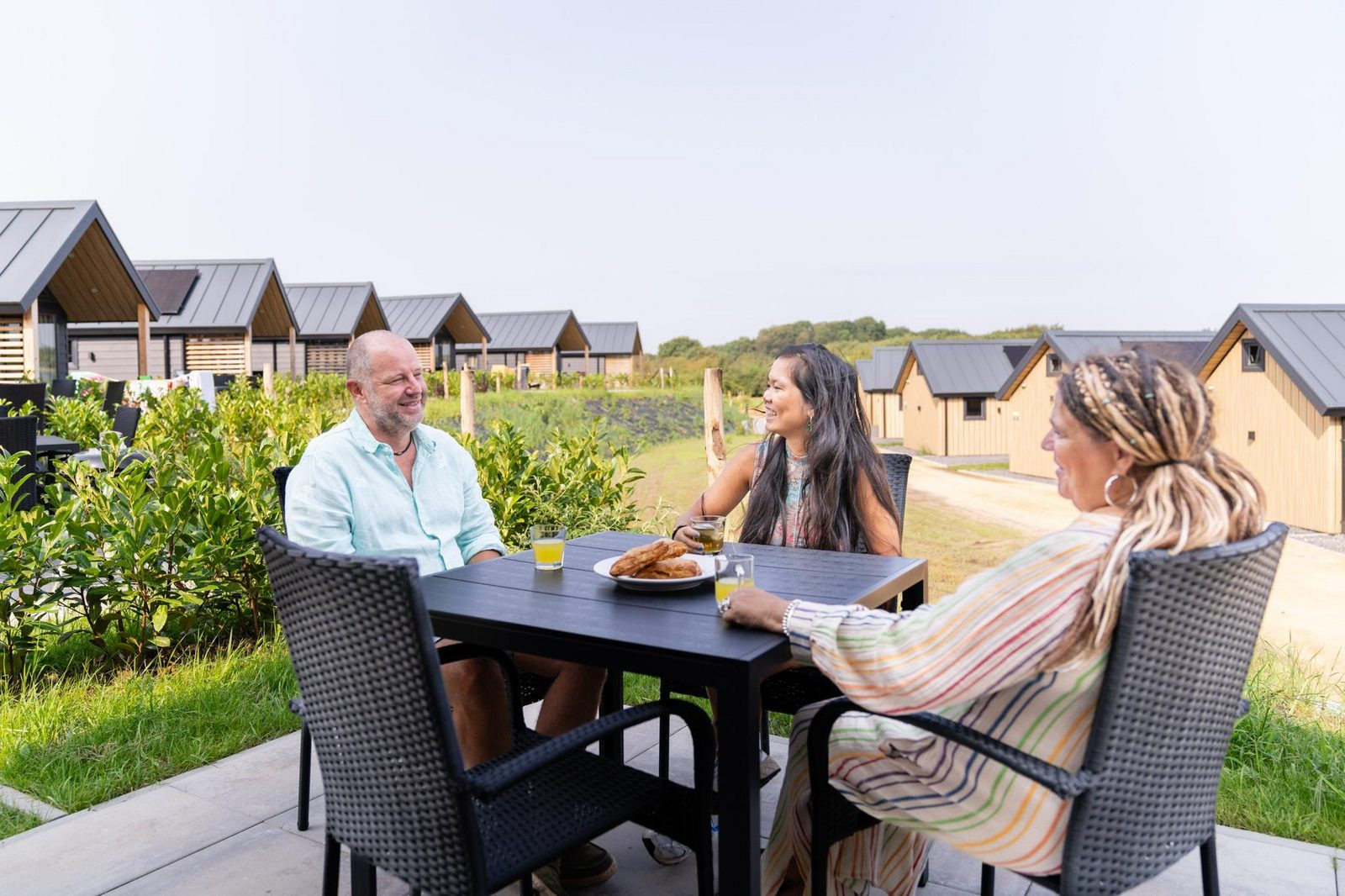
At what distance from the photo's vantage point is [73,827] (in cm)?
267

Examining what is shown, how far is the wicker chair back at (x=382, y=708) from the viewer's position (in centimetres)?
148

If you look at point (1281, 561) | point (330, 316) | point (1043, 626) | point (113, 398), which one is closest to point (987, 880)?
point (1043, 626)

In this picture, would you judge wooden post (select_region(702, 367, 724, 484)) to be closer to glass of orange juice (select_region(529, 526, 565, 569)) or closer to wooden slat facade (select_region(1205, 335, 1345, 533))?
glass of orange juice (select_region(529, 526, 565, 569))

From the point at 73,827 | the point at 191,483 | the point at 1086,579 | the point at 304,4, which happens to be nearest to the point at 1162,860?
the point at 1086,579

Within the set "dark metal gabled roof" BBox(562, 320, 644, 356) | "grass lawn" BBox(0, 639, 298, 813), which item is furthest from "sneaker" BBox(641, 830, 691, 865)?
"dark metal gabled roof" BBox(562, 320, 644, 356)

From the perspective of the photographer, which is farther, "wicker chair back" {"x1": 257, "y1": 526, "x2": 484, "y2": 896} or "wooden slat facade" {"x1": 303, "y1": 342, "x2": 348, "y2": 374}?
"wooden slat facade" {"x1": 303, "y1": 342, "x2": 348, "y2": 374}

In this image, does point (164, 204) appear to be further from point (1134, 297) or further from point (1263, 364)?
point (1134, 297)

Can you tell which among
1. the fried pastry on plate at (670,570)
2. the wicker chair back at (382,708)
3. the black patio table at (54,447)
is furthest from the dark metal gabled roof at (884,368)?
the wicker chair back at (382,708)

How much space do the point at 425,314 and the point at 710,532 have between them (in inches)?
1403

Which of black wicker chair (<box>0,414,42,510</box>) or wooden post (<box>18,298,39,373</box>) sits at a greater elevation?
wooden post (<box>18,298,39,373</box>)

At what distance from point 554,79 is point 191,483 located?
3187 centimetres

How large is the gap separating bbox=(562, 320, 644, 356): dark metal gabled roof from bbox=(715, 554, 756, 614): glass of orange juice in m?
56.1

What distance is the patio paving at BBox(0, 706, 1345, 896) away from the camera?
237 centimetres

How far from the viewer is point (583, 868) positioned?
2.41m
